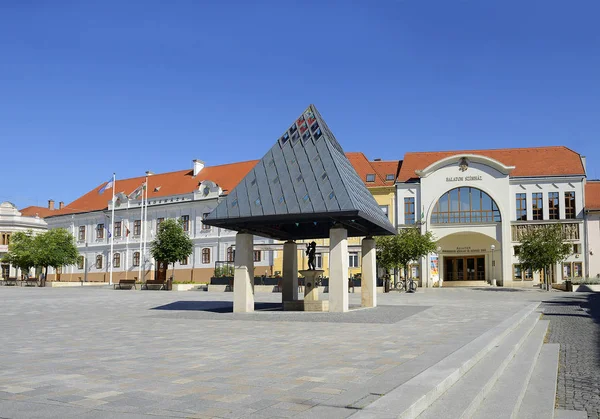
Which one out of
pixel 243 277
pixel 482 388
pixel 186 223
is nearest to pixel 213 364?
pixel 482 388

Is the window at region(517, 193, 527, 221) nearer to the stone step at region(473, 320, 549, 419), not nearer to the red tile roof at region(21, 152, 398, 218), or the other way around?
the red tile roof at region(21, 152, 398, 218)

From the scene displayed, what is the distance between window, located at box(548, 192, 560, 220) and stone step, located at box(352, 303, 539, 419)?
1860 inches

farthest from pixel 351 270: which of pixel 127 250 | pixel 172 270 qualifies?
pixel 127 250

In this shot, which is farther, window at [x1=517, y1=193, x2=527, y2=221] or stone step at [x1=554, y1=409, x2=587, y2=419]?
window at [x1=517, y1=193, x2=527, y2=221]

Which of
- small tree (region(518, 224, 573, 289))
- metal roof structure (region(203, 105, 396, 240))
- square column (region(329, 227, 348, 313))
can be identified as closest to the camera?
metal roof structure (region(203, 105, 396, 240))

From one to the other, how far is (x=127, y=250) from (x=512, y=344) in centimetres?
5752

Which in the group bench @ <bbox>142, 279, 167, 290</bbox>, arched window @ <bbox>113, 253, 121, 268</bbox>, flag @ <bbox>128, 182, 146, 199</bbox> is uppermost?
flag @ <bbox>128, 182, 146, 199</bbox>

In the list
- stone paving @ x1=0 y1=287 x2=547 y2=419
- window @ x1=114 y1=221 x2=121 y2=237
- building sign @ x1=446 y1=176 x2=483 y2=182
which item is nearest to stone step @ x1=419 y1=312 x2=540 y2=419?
stone paving @ x1=0 y1=287 x2=547 y2=419

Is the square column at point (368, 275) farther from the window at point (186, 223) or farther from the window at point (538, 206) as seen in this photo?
the window at point (186, 223)

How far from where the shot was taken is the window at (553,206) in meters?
A: 52.8

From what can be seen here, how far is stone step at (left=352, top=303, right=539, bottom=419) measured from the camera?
5.21 metres

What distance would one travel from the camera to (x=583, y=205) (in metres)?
52.2

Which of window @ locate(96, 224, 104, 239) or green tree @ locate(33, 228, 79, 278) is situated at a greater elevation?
window @ locate(96, 224, 104, 239)

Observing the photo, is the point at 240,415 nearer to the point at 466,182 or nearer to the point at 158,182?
the point at 466,182
